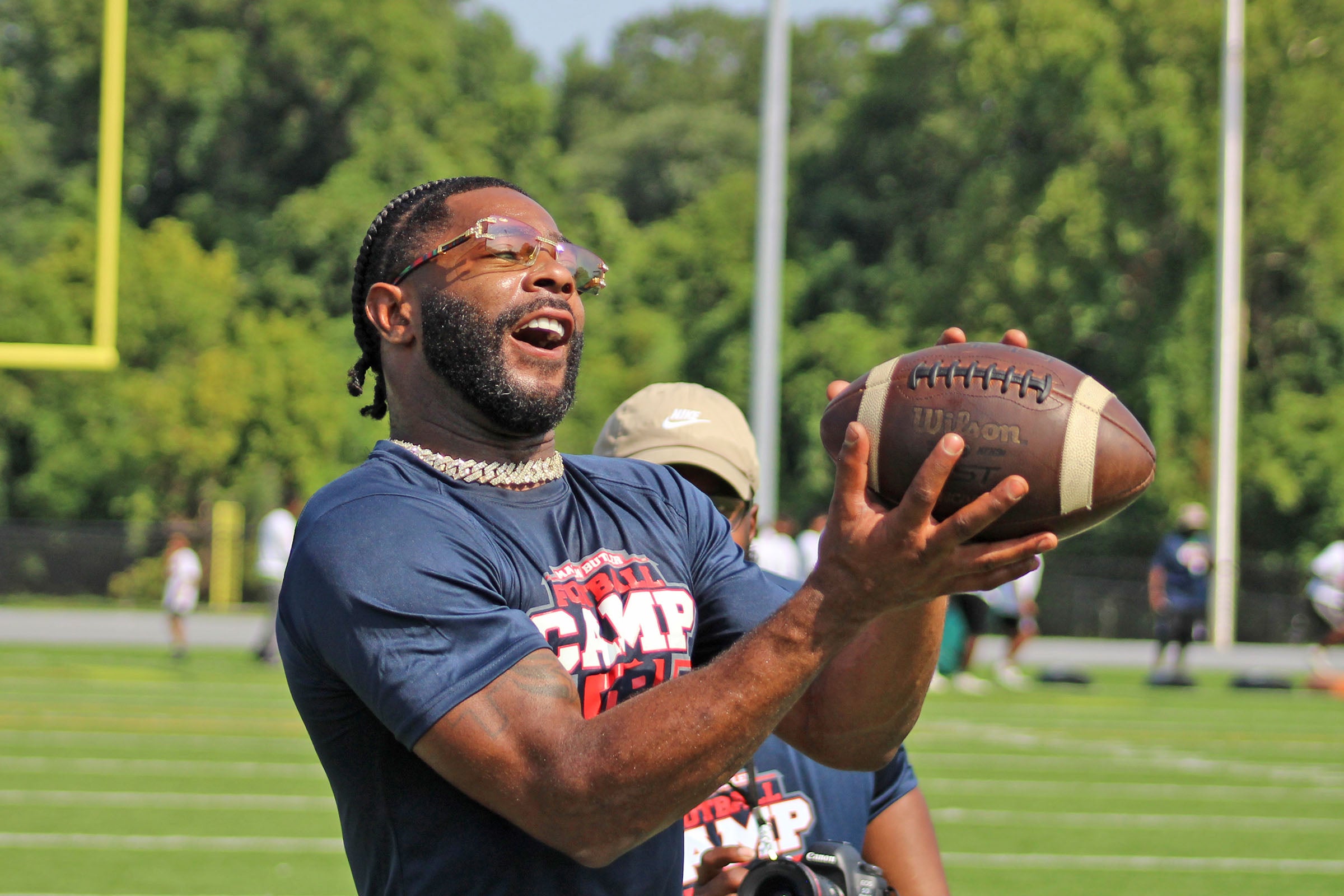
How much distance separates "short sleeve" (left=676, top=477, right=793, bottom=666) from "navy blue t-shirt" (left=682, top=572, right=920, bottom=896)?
7.7 inches

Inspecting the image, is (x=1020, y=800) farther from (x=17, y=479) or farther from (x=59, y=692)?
(x=17, y=479)

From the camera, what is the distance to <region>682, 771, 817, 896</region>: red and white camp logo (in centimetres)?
284

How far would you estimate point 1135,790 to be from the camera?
31.8ft

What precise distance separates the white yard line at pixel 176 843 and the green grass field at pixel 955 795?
0.05ft

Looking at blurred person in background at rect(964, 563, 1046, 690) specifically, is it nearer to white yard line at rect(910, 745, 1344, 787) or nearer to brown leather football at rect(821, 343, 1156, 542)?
white yard line at rect(910, 745, 1344, 787)

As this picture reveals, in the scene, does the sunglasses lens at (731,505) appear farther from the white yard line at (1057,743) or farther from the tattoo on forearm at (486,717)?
the white yard line at (1057,743)

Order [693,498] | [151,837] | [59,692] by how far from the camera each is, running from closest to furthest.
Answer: [693,498] < [151,837] < [59,692]

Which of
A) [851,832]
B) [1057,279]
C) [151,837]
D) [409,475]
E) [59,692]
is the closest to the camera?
[409,475]

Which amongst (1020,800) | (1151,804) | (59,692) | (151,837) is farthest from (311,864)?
(59,692)

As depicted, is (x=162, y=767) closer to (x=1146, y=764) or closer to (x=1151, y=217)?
(x=1146, y=764)

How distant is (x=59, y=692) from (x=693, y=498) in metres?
12.1

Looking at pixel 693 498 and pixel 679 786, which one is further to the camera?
pixel 693 498

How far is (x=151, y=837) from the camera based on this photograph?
778cm

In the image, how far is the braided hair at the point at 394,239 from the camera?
244cm
